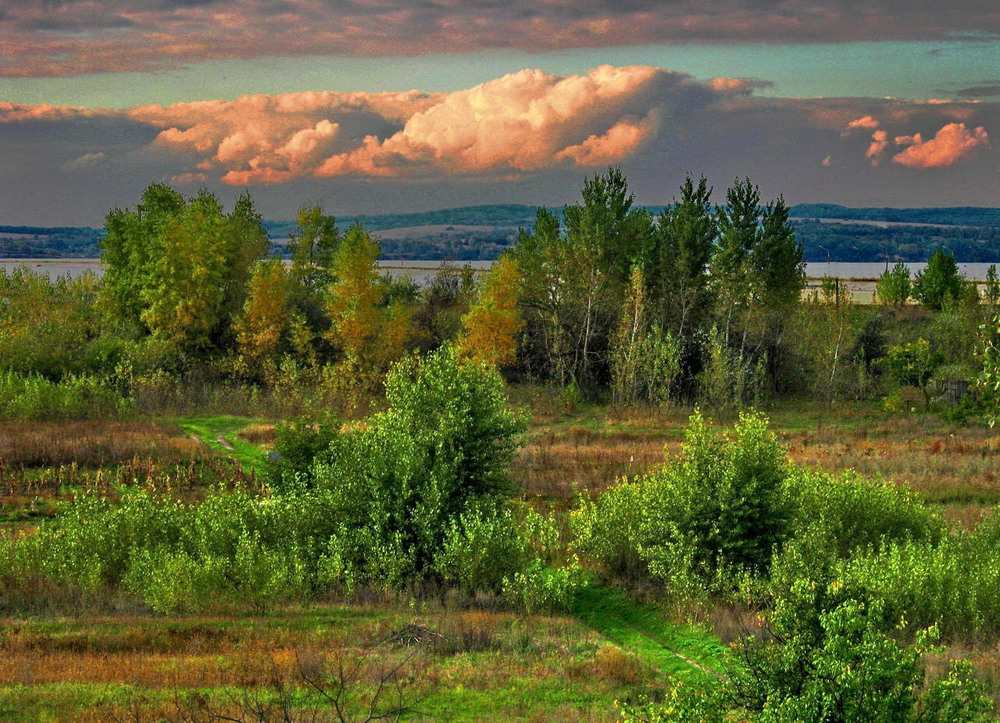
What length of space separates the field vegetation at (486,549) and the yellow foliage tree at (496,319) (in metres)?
0.16

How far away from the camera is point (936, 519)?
24.9 meters

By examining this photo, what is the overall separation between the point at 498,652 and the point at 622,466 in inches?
853

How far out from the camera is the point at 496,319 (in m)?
55.3


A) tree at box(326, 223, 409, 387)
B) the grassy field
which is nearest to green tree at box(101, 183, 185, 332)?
tree at box(326, 223, 409, 387)

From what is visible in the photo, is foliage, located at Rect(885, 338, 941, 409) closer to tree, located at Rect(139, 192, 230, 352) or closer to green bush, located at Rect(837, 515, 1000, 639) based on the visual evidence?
green bush, located at Rect(837, 515, 1000, 639)

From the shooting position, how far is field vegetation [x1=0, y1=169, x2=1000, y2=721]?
49.0 feet

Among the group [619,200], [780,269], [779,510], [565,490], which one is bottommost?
[565,490]

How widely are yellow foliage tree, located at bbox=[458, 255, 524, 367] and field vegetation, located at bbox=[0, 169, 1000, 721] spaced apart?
16cm

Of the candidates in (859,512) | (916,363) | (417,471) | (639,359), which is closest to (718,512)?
(859,512)

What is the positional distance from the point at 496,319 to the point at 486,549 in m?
33.5

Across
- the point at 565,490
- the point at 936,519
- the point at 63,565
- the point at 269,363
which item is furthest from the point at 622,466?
the point at 269,363

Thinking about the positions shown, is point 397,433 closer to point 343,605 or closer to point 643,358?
point 343,605

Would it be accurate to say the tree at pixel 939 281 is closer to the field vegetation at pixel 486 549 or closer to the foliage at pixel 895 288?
the foliage at pixel 895 288

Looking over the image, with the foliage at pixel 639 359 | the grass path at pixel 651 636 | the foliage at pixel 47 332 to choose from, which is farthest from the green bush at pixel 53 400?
the grass path at pixel 651 636
